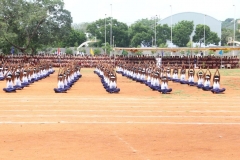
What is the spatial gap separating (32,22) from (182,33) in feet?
157

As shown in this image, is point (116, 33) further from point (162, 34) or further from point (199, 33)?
point (199, 33)

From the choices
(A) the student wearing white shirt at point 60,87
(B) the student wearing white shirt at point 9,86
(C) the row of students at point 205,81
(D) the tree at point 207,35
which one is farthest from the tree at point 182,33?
(B) the student wearing white shirt at point 9,86

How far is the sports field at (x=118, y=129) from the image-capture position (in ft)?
35.2

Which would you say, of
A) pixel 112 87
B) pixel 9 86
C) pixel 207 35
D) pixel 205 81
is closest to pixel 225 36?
pixel 207 35

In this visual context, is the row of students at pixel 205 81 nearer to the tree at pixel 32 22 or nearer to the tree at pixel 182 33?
the tree at pixel 32 22

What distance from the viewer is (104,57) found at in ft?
241

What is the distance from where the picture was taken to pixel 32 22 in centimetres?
6000

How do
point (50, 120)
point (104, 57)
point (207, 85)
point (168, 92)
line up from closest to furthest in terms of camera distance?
point (50, 120) < point (168, 92) < point (207, 85) < point (104, 57)

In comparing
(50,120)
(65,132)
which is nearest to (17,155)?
(65,132)

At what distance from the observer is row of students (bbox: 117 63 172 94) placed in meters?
28.1

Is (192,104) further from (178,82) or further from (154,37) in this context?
(154,37)

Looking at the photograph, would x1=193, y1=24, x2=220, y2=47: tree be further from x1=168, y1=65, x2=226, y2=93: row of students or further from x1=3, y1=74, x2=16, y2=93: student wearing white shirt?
x1=3, y1=74, x2=16, y2=93: student wearing white shirt

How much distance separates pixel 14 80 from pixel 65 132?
17448 mm

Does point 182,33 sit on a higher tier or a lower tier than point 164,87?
higher
